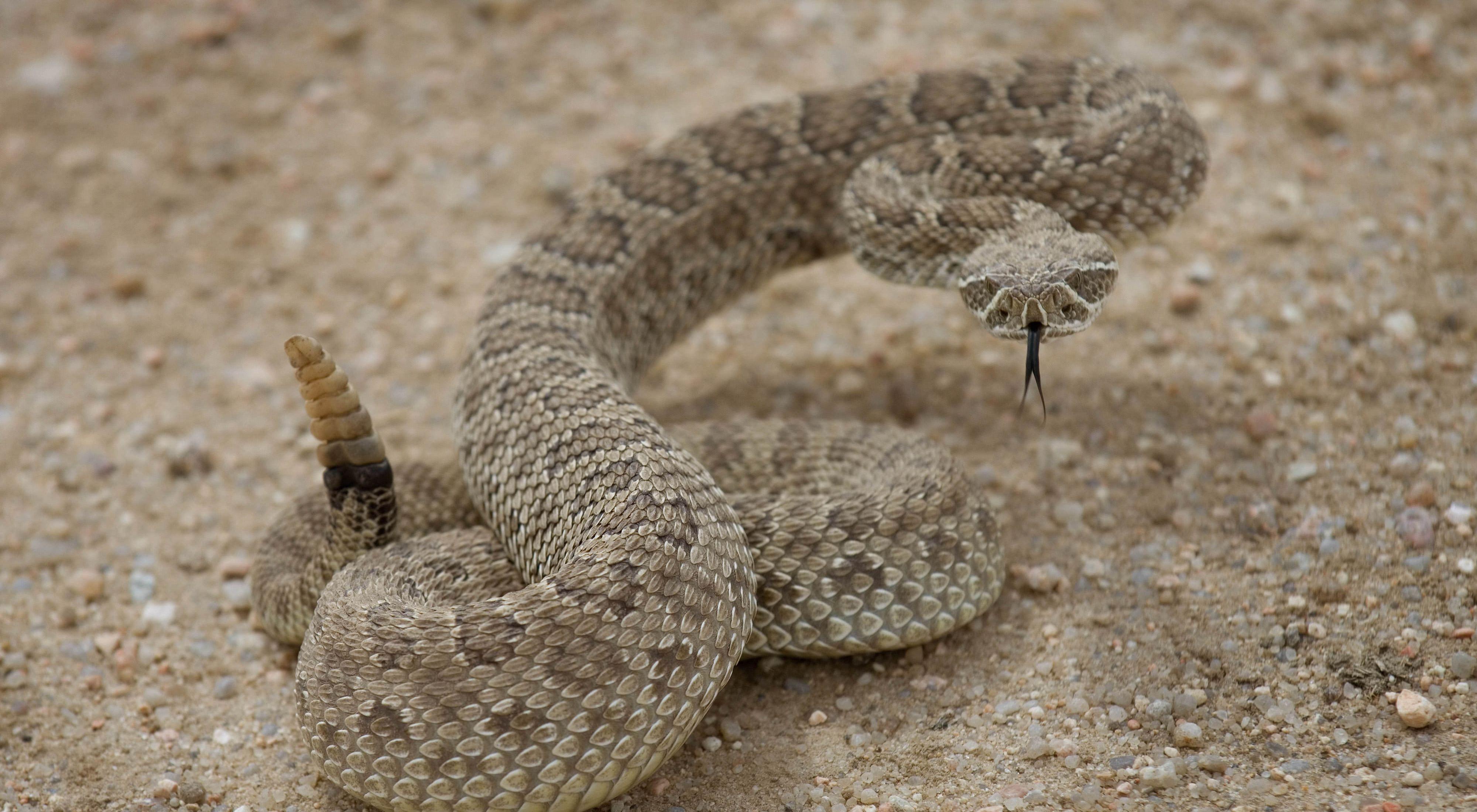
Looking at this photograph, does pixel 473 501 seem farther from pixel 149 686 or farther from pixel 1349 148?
pixel 1349 148

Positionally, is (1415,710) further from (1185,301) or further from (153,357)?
(153,357)

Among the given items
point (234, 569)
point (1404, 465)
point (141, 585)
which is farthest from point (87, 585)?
point (1404, 465)

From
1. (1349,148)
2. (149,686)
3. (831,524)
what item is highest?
(1349,148)

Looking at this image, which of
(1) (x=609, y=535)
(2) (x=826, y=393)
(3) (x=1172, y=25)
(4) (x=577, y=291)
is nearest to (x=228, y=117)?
(4) (x=577, y=291)

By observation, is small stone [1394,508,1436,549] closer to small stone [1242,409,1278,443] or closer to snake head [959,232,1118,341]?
small stone [1242,409,1278,443]

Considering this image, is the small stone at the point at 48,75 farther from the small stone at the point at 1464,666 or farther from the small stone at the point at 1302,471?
the small stone at the point at 1464,666

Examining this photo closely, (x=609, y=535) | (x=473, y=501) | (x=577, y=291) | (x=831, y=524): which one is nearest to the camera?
(x=609, y=535)
